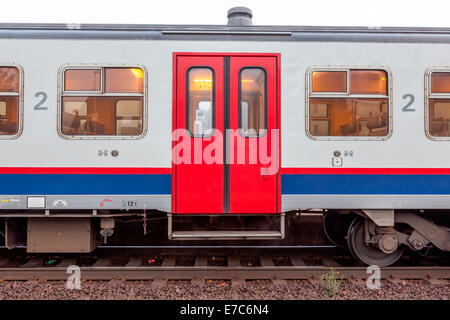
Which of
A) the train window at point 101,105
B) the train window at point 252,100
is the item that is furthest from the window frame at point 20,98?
the train window at point 252,100

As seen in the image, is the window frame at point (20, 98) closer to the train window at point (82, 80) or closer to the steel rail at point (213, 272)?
the train window at point (82, 80)

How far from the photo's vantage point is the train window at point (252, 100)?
466cm

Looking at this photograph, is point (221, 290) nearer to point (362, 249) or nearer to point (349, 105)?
point (362, 249)

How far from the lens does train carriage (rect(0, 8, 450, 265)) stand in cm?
450

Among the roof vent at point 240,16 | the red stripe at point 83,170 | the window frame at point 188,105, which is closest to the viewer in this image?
the red stripe at point 83,170

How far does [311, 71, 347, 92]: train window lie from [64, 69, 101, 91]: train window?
3.03m

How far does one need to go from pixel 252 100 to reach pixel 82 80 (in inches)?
94.3

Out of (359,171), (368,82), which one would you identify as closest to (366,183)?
(359,171)

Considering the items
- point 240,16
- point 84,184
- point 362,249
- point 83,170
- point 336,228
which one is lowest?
point 362,249

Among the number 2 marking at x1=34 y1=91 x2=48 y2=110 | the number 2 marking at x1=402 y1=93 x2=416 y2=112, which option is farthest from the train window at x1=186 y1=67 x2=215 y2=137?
the number 2 marking at x1=402 y1=93 x2=416 y2=112

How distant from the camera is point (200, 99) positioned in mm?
4652

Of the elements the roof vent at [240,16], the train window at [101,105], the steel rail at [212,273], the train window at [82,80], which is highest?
the roof vent at [240,16]

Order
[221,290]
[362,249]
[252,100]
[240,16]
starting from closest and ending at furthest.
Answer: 1. [221,290]
2. [252,100]
3. [362,249]
4. [240,16]

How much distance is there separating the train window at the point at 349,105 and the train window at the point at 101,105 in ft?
7.97
